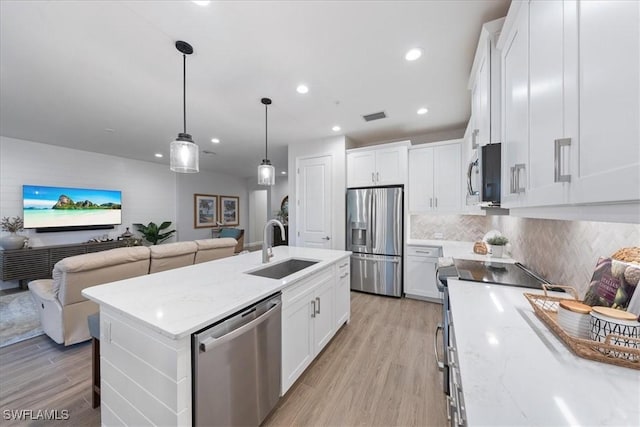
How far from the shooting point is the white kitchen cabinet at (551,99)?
0.70 m

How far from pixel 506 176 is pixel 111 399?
2537 millimetres

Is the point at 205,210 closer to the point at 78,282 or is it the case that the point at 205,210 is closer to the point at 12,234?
the point at 12,234

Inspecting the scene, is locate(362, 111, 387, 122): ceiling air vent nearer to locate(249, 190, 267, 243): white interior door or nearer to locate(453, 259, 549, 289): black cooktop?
locate(453, 259, 549, 289): black cooktop

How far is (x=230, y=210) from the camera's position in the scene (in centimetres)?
807

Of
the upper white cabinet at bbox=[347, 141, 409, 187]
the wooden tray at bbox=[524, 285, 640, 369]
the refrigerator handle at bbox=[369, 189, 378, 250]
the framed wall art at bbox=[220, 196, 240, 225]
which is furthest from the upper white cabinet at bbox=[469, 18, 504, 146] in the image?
the framed wall art at bbox=[220, 196, 240, 225]

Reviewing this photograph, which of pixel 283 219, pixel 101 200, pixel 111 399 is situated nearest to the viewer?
pixel 111 399

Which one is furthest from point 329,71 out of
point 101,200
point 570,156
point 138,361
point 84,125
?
point 101,200

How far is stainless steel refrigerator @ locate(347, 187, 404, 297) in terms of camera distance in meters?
3.53

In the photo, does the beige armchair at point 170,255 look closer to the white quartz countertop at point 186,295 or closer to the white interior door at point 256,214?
the white quartz countertop at point 186,295

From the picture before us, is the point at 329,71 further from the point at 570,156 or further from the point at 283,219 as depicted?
the point at 283,219

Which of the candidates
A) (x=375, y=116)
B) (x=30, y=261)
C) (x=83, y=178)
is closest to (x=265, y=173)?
(x=375, y=116)

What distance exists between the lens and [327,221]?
4.02 metres

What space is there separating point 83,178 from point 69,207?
685 mm

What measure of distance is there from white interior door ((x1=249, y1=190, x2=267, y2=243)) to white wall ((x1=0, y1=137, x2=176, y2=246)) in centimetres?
290
